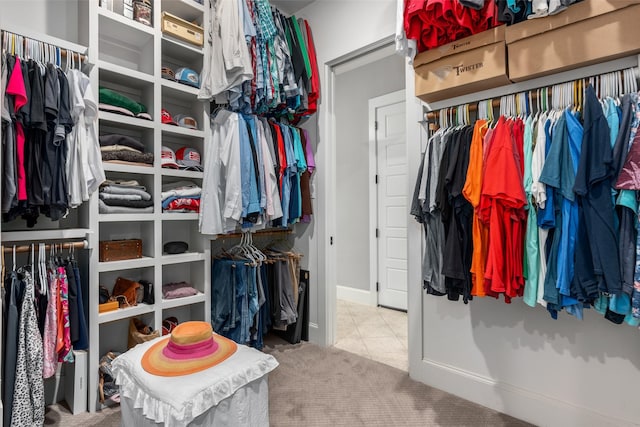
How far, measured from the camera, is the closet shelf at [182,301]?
6.99ft

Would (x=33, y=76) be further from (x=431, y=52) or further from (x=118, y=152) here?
(x=431, y=52)

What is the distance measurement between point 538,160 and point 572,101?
1.09 ft

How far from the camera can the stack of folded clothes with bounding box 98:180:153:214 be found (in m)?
1.92

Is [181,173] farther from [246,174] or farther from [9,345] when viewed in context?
Answer: [9,345]

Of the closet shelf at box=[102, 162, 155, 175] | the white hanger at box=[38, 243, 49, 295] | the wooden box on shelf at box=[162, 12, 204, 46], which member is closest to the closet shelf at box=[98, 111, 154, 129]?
the closet shelf at box=[102, 162, 155, 175]

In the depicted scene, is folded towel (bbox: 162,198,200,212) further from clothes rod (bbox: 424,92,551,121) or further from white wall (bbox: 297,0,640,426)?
clothes rod (bbox: 424,92,551,121)

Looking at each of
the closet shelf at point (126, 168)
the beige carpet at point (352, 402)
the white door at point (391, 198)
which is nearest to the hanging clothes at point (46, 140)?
the closet shelf at point (126, 168)

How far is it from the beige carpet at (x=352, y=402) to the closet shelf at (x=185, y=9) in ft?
8.10

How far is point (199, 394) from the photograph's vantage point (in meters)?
1.17

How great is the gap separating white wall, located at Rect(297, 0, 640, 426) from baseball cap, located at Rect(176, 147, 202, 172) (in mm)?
1403

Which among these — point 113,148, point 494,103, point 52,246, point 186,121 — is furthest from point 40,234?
point 494,103

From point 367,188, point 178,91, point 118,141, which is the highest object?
point 178,91

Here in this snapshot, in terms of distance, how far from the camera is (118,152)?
1.96 m

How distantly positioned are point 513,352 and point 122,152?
2.42 m
